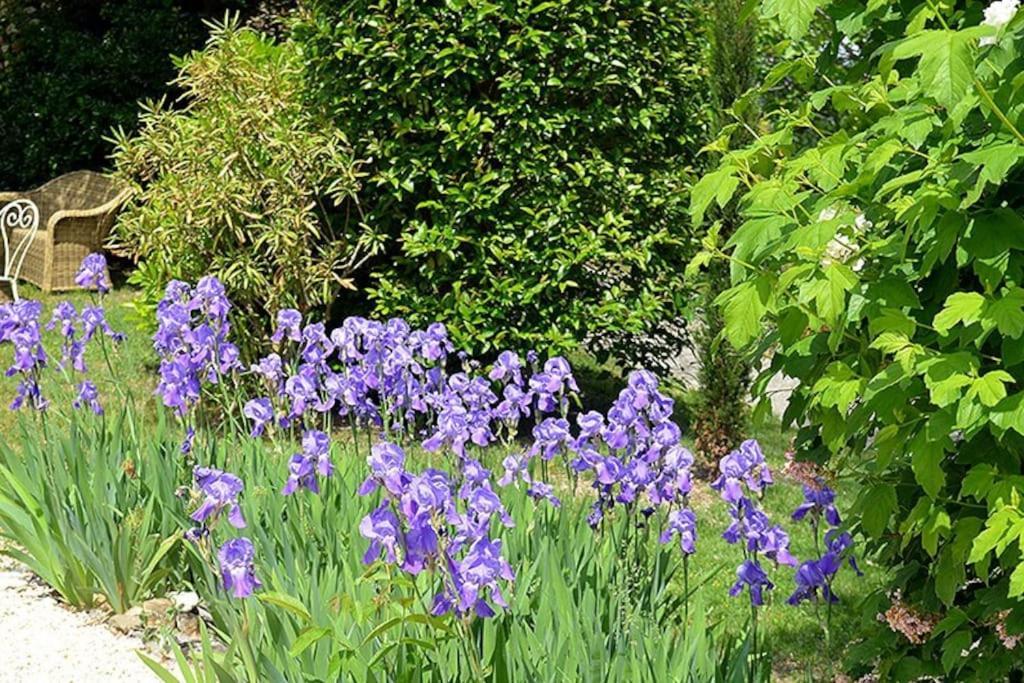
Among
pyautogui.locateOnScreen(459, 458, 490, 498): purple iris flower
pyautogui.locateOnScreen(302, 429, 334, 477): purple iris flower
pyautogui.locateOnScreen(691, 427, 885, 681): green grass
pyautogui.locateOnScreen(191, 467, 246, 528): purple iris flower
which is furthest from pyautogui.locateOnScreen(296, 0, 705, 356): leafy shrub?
pyautogui.locateOnScreen(191, 467, 246, 528): purple iris flower

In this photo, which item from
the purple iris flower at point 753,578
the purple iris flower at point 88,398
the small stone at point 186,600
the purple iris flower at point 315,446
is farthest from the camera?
the purple iris flower at point 88,398

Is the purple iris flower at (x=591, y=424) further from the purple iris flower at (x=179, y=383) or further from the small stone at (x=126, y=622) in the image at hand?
the small stone at (x=126, y=622)

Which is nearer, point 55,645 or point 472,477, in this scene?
point 472,477

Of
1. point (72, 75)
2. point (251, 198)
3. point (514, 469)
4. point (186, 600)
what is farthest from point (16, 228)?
point (514, 469)

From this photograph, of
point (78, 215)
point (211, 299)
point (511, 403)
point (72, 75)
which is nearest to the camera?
point (511, 403)

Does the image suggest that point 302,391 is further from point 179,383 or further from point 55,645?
point 55,645

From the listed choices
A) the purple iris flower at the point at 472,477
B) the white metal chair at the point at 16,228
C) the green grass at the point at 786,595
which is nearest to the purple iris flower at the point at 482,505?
the purple iris flower at the point at 472,477

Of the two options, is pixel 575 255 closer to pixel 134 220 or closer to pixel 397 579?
pixel 134 220

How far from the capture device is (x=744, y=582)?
281cm

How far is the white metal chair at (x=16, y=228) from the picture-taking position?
31.5 ft

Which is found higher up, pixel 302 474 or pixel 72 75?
pixel 72 75

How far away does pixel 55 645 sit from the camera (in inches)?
137

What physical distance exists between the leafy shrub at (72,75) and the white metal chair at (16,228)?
5.21 feet

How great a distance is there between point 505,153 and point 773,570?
280cm
